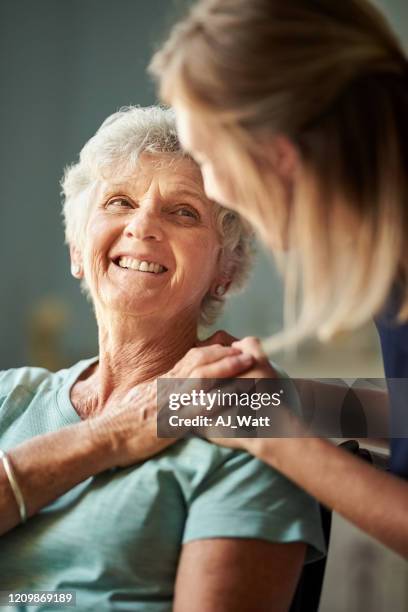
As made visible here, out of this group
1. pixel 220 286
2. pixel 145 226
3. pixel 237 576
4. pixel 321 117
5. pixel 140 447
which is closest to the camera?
pixel 321 117

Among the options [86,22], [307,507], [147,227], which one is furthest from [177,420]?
[86,22]

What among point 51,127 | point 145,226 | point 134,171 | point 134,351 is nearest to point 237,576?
point 134,351

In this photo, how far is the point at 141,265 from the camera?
4.21 feet

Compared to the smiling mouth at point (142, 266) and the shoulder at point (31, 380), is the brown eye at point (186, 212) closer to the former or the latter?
the smiling mouth at point (142, 266)

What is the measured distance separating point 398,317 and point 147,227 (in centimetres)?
43

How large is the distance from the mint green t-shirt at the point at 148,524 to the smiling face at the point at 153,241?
0.26 metres

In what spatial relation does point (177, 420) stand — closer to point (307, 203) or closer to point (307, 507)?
point (307, 507)

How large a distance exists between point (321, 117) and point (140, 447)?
51 centimetres

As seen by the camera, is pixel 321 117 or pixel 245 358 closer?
pixel 321 117

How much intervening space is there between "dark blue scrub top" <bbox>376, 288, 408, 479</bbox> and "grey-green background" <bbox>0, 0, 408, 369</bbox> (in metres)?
1.92

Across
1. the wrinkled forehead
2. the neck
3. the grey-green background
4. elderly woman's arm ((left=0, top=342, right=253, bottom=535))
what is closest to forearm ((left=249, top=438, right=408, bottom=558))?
elderly woman's arm ((left=0, top=342, right=253, bottom=535))

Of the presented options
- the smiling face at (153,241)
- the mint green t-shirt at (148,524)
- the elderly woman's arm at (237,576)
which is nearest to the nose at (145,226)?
the smiling face at (153,241)

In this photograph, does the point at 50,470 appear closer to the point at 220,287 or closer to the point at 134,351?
the point at 134,351

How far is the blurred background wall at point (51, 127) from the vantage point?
9.44ft
